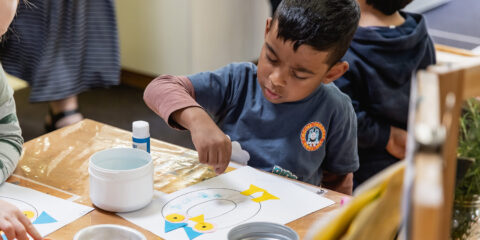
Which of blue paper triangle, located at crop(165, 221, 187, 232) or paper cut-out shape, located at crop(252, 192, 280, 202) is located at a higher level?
blue paper triangle, located at crop(165, 221, 187, 232)

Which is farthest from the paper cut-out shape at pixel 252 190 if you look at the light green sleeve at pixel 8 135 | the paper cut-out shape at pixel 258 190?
the light green sleeve at pixel 8 135

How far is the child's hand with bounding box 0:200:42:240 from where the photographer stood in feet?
2.66

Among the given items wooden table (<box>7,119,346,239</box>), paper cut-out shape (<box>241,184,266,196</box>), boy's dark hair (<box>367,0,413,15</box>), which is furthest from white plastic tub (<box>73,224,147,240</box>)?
boy's dark hair (<box>367,0,413,15</box>)

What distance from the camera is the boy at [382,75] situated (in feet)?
4.97

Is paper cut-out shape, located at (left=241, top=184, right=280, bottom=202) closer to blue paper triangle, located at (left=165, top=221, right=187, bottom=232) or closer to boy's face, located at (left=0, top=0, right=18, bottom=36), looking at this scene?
blue paper triangle, located at (left=165, top=221, right=187, bottom=232)

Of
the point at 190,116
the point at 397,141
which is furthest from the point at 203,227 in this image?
the point at 397,141

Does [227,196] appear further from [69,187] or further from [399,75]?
[399,75]

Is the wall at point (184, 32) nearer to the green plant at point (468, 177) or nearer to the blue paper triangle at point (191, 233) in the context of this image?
the blue paper triangle at point (191, 233)

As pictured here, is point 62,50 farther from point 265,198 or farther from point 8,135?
point 265,198

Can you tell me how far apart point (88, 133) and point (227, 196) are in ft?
1.35

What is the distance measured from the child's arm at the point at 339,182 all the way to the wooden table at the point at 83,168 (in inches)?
10.4

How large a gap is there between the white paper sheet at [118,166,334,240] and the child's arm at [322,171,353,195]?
277 millimetres

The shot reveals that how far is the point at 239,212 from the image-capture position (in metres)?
0.95

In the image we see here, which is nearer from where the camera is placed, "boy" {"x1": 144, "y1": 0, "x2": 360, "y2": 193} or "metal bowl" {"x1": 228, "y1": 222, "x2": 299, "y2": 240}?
"metal bowl" {"x1": 228, "y1": 222, "x2": 299, "y2": 240}
